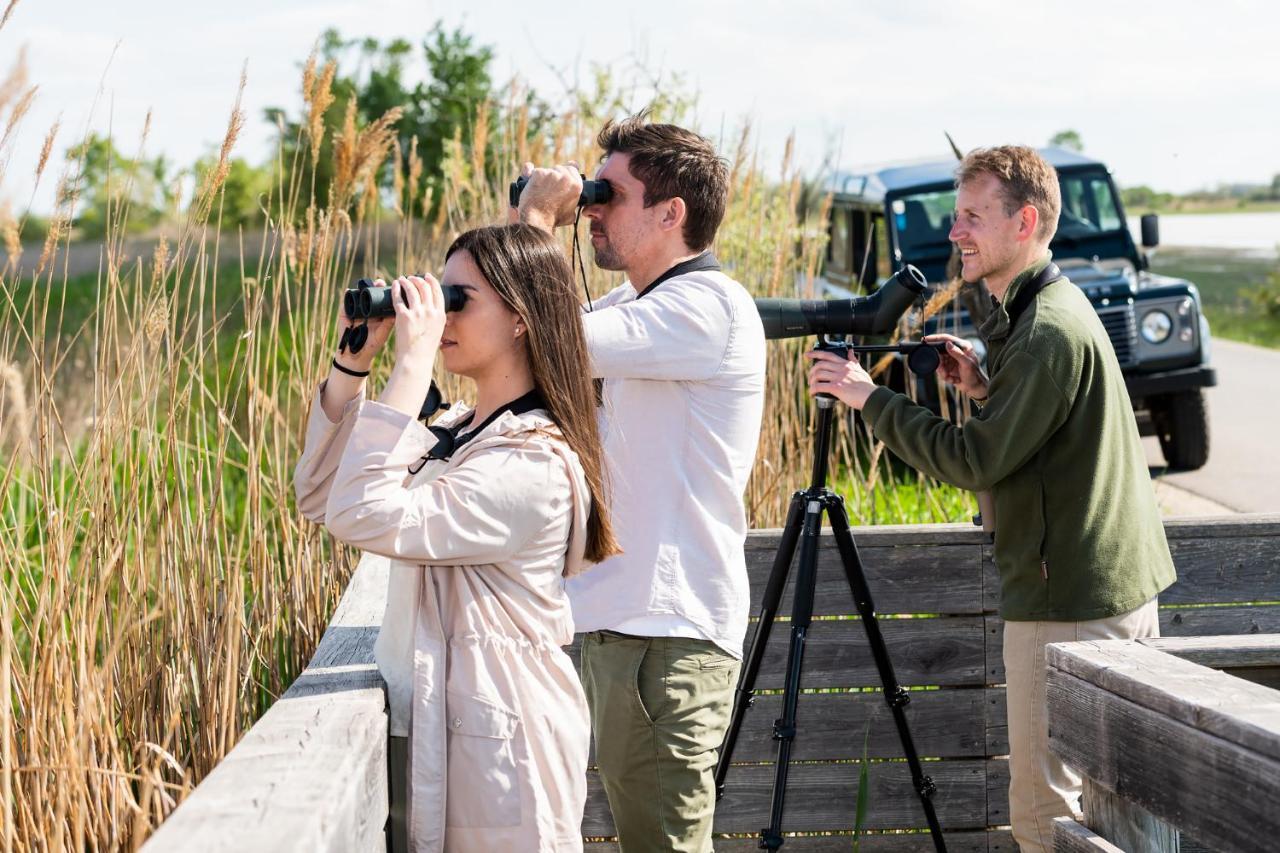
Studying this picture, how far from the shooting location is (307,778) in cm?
164

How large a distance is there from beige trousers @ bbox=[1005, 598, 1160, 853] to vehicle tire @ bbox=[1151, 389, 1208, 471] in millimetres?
6711

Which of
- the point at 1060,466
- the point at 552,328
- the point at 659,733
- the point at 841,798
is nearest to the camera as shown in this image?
the point at 552,328

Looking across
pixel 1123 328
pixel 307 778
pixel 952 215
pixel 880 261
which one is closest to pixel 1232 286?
pixel 880 261

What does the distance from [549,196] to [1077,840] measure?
142 cm

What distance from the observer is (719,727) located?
105 inches

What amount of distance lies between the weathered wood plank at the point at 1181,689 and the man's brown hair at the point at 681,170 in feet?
3.56

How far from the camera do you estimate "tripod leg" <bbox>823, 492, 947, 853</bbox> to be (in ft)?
10.6

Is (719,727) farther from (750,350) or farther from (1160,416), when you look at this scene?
(1160,416)

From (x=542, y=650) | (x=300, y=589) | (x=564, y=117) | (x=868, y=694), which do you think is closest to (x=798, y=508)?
(x=868, y=694)

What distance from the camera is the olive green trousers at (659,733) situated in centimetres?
259

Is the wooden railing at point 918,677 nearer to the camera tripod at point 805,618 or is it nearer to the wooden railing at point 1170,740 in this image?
the camera tripod at point 805,618

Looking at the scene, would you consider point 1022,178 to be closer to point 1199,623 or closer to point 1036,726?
point 1036,726

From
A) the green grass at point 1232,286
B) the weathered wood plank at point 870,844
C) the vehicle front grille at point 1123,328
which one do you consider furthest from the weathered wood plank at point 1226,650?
the green grass at point 1232,286

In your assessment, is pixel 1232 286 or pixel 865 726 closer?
pixel 865 726
